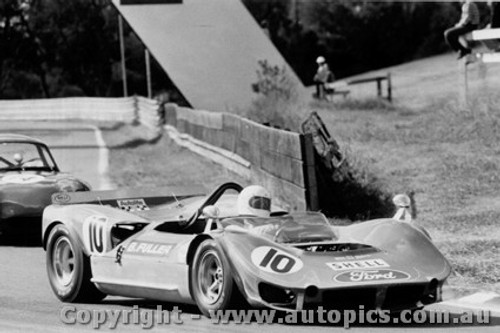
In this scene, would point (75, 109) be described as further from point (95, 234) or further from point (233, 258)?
point (233, 258)

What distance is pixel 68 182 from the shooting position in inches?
569

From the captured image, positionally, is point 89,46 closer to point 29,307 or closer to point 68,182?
point 68,182

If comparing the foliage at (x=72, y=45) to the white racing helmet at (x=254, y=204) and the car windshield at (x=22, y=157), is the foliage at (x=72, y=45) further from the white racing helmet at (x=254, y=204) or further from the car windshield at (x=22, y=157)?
the white racing helmet at (x=254, y=204)

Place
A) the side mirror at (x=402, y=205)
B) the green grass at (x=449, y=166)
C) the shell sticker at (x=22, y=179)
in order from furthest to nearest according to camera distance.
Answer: the shell sticker at (x=22, y=179)
the green grass at (x=449, y=166)
the side mirror at (x=402, y=205)

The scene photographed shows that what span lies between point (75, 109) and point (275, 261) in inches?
1687

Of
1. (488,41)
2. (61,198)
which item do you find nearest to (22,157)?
(61,198)

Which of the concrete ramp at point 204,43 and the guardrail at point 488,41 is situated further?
the concrete ramp at point 204,43

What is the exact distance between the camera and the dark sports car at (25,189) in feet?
45.8

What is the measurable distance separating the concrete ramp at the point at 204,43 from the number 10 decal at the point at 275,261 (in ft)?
84.6

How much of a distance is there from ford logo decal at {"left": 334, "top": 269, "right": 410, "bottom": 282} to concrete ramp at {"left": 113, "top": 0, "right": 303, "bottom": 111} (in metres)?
26.0

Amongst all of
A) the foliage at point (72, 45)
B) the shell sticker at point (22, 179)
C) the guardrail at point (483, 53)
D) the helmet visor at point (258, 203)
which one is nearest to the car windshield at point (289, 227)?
the helmet visor at point (258, 203)

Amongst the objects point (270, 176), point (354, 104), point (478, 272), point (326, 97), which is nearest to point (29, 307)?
point (478, 272)

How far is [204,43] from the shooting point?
34250 mm

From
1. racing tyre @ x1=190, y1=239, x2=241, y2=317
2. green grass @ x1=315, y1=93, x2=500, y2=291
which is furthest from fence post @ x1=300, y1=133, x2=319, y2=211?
racing tyre @ x1=190, y1=239, x2=241, y2=317
